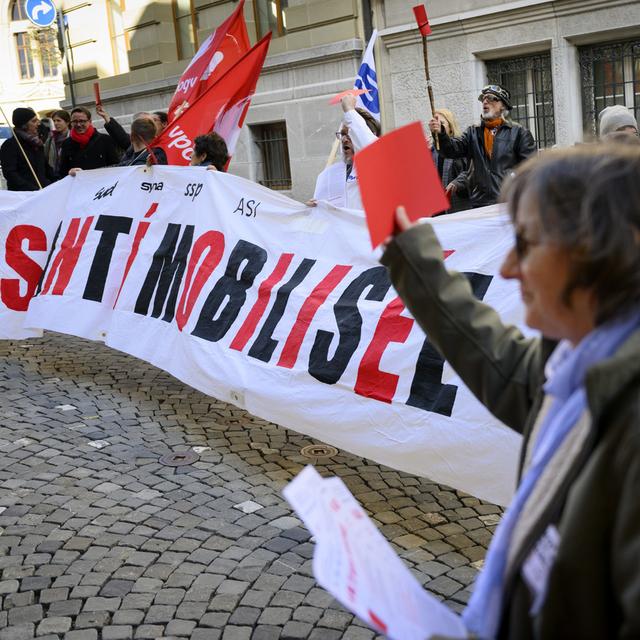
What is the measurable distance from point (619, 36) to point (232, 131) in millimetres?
5540

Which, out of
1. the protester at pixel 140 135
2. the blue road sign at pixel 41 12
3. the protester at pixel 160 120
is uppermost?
the blue road sign at pixel 41 12

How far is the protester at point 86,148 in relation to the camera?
9547 mm

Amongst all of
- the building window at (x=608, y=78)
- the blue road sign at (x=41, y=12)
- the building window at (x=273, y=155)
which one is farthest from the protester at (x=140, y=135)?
the blue road sign at (x=41, y=12)

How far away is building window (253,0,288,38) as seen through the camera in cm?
1434

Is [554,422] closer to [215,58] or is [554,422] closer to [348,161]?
[348,161]

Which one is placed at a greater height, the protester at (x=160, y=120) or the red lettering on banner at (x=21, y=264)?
the protester at (x=160, y=120)

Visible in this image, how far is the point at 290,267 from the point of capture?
5.04m

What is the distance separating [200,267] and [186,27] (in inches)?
458

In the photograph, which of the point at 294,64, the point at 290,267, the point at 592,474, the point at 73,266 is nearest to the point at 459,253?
the point at 290,267

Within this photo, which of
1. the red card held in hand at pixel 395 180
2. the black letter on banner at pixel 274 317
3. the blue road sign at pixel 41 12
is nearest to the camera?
the red card held in hand at pixel 395 180

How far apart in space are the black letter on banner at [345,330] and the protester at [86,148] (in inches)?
230

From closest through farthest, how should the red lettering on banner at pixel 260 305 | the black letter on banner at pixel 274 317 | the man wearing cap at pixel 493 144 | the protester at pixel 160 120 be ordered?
the black letter on banner at pixel 274 317
the red lettering on banner at pixel 260 305
the man wearing cap at pixel 493 144
the protester at pixel 160 120

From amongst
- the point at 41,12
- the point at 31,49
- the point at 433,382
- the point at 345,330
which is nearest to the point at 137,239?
the point at 345,330

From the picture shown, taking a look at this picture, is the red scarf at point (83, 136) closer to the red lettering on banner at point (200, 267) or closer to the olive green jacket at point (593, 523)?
the red lettering on banner at point (200, 267)
